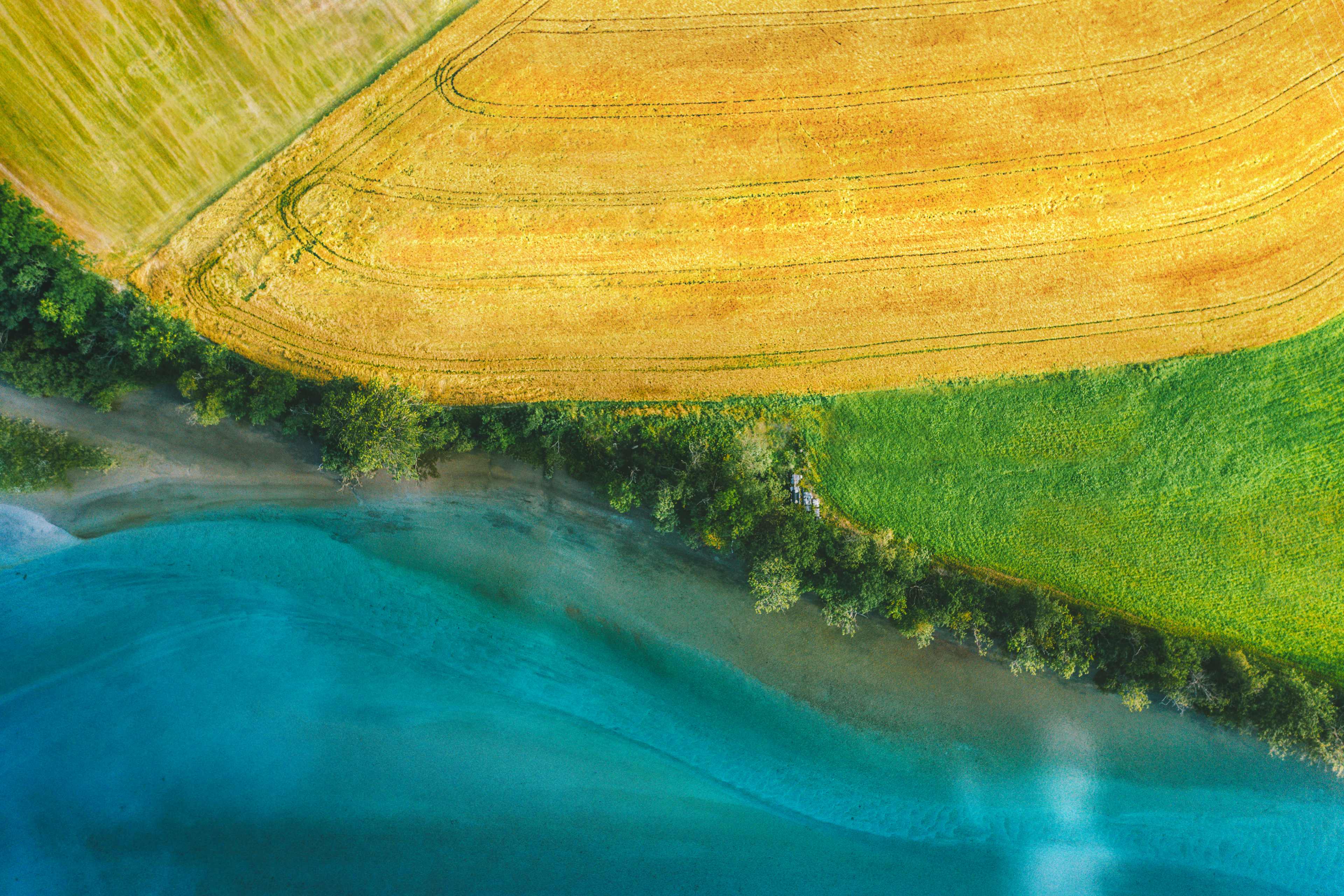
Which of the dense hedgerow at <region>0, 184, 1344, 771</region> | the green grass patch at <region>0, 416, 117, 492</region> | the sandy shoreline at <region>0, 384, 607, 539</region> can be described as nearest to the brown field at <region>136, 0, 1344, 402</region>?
the dense hedgerow at <region>0, 184, 1344, 771</region>

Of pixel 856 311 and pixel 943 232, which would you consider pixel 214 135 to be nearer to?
pixel 856 311

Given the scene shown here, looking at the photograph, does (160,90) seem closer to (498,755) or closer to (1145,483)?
(498,755)

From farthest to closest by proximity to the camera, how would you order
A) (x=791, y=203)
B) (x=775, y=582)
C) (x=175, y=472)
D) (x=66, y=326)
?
(x=791, y=203) < (x=175, y=472) < (x=775, y=582) < (x=66, y=326)

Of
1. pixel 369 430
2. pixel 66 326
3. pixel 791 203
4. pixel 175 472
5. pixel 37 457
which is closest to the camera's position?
pixel 369 430

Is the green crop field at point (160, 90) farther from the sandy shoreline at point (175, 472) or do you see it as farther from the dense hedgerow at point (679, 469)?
the sandy shoreline at point (175, 472)

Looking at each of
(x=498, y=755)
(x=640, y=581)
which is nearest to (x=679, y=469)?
(x=640, y=581)

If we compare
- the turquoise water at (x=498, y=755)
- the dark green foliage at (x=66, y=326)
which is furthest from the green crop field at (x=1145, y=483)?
the dark green foliage at (x=66, y=326)
